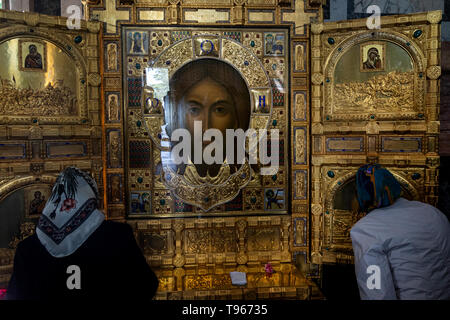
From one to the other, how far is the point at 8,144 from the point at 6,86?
69cm

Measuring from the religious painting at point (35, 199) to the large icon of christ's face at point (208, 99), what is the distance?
178 centimetres

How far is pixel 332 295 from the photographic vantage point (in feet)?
13.8

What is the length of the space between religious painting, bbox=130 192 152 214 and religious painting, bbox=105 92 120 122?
42.3 inches

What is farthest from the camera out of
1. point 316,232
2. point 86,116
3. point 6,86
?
point 316,232

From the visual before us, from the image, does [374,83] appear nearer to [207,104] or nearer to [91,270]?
[207,104]

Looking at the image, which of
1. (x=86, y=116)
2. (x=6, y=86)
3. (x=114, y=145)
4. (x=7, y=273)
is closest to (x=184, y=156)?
(x=114, y=145)

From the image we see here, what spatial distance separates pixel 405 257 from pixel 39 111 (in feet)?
13.9

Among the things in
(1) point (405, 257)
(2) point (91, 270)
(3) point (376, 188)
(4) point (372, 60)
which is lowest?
(1) point (405, 257)

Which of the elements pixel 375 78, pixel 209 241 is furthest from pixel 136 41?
pixel 375 78

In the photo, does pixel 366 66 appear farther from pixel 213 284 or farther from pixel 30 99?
pixel 30 99

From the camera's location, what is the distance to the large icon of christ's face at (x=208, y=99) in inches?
163

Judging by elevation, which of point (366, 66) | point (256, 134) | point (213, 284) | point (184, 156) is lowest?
point (213, 284)

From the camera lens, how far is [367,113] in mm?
4043

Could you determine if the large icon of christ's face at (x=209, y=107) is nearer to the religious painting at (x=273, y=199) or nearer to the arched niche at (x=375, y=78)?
the religious painting at (x=273, y=199)
